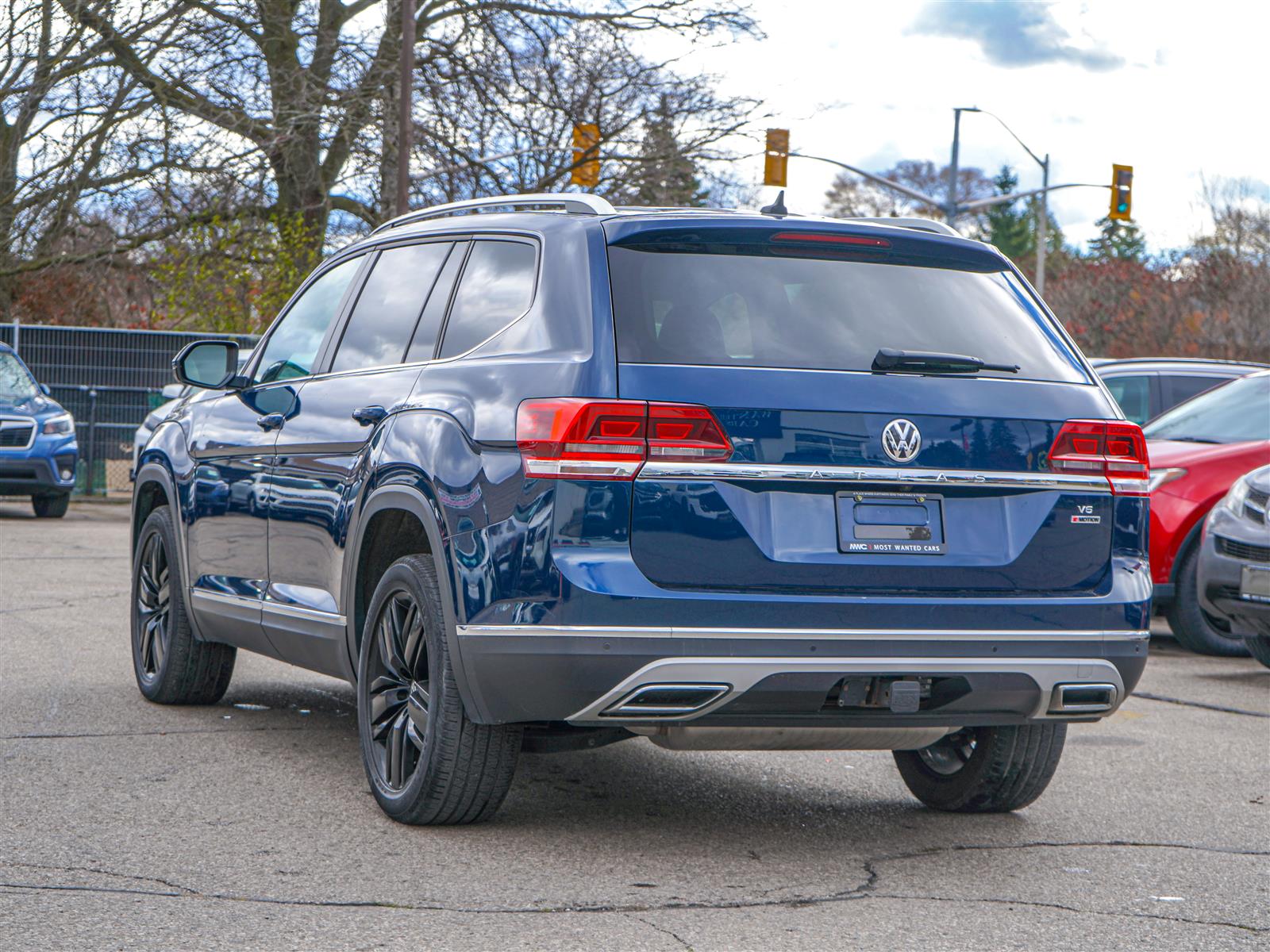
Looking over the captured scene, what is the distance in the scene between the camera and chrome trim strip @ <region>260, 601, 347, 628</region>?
18.7ft

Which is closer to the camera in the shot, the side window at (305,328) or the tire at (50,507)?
the side window at (305,328)

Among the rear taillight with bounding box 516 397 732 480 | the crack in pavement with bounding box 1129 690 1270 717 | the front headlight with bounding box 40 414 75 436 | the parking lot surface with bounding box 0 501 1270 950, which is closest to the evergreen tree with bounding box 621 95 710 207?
the front headlight with bounding box 40 414 75 436

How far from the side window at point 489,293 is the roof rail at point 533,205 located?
16cm

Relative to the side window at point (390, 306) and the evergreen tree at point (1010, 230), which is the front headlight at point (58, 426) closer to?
the side window at point (390, 306)

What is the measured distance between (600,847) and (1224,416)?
746cm

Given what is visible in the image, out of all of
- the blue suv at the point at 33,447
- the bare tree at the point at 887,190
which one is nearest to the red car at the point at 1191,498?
the blue suv at the point at 33,447

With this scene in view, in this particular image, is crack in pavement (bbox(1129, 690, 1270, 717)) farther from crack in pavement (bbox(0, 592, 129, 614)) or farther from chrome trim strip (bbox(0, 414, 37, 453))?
chrome trim strip (bbox(0, 414, 37, 453))

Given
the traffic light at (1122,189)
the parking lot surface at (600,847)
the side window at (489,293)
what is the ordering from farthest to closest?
the traffic light at (1122,189) → the side window at (489,293) → the parking lot surface at (600,847)

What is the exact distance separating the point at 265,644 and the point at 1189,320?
50.5m

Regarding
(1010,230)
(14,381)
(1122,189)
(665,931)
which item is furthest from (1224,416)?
(1010,230)

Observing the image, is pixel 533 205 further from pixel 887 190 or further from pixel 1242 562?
pixel 887 190

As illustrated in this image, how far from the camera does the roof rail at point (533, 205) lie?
510cm

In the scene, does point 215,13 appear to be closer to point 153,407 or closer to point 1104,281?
point 153,407

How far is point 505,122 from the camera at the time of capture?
988 inches
